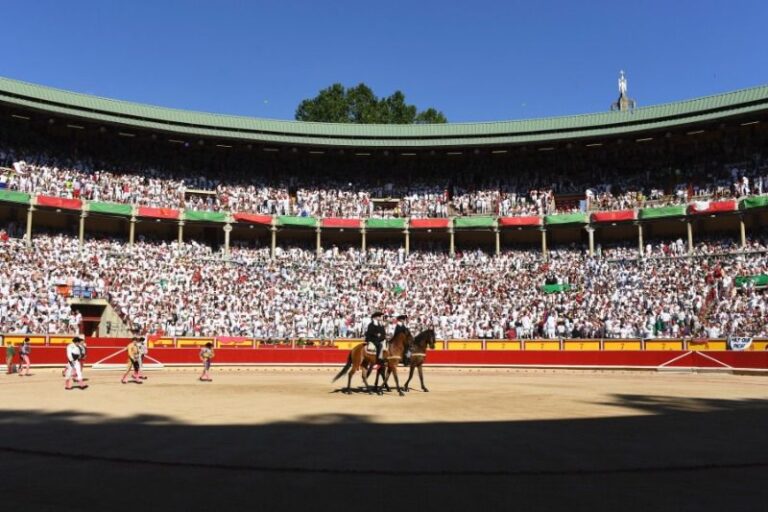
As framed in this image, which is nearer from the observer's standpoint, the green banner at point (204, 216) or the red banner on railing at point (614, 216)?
the red banner on railing at point (614, 216)

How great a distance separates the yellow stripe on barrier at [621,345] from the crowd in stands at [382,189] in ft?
58.8

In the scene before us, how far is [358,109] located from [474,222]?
121 ft

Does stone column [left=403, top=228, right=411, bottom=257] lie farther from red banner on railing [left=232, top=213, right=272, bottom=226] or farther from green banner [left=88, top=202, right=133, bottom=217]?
green banner [left=88, top=202, right=133, bottom=217]

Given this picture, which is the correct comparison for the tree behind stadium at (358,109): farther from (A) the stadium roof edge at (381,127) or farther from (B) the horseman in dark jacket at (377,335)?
(B) the horseman in dark jacket at (377,335)

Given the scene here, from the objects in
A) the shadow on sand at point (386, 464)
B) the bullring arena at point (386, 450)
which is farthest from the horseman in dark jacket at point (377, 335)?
the shadow on sand at point (386, 464)

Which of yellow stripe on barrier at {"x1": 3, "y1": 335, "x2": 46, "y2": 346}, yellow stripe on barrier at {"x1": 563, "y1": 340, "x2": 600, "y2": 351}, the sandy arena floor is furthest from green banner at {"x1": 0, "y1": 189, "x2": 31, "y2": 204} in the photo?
yellow stripe on barrier at {"x1": 563, "y1": 340, "x2": 600, "y2": 351}

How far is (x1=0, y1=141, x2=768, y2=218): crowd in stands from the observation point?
1773 inches

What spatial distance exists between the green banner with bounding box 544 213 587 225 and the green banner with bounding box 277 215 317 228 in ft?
56.7

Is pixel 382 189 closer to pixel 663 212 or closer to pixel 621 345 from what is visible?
pixel 663 212

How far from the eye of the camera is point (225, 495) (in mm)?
7137

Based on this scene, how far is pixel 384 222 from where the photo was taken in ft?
166

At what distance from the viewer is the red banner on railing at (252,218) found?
160 feet

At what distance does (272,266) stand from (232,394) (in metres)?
28.6

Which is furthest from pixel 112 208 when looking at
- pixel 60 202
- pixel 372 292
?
pixel 372 292
